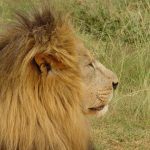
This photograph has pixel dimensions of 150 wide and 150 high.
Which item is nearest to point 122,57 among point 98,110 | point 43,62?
point 98,110

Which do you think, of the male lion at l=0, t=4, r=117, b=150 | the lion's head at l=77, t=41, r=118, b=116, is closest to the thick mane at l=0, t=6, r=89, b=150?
the male lion at l=0, t=4, r=117, b=150

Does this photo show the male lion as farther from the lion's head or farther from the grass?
the grass

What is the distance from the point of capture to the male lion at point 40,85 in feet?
8.80

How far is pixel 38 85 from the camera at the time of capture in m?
2.73

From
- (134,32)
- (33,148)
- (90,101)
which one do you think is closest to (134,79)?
(134,32)

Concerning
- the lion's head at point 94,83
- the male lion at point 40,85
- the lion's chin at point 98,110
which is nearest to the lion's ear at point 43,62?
the male lion at point 40,85

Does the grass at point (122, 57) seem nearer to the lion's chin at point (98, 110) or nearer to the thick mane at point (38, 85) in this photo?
the lion's chin at point (98, 110)

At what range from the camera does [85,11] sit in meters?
7.56

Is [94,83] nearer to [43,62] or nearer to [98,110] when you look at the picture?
[98,110]

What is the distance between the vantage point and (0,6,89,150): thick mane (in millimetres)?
2682

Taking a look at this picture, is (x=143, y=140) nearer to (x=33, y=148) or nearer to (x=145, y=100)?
(x=145, y=100)

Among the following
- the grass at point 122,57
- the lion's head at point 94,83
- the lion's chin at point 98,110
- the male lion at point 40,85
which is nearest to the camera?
the male lion at point 40,85

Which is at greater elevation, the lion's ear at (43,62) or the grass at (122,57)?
the lion's ear at (43,62)

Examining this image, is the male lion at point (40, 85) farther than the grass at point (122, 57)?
No
